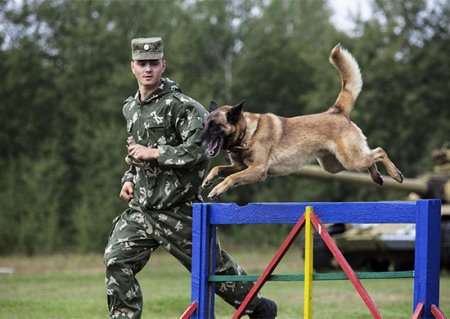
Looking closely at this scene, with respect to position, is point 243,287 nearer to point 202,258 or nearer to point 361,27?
point 202,258

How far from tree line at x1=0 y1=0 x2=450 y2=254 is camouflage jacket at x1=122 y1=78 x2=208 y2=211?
24.4 m

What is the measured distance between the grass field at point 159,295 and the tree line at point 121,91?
419 inches

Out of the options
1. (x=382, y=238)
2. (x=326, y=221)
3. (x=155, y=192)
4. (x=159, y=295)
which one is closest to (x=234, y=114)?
(x=326, y=221)

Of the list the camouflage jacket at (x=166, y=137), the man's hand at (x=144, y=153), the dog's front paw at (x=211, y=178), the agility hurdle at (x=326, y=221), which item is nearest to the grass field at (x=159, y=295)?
the camouflage jacket at (x=166, y=137)

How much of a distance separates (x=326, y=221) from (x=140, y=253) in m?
1.67

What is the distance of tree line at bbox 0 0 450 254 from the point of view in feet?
109

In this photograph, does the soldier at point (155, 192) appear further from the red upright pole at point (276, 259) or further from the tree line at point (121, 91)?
the tree line at point (121, 91)

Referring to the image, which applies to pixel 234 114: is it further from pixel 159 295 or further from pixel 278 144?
pixel 159 295

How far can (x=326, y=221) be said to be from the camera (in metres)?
6.06

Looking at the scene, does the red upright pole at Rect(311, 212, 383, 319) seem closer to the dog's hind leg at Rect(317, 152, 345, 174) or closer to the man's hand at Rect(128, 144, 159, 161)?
the dog's hind leg at Rect(317, 152, 345, 174)

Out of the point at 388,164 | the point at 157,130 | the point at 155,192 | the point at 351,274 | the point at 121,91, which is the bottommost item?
the point at 351,274

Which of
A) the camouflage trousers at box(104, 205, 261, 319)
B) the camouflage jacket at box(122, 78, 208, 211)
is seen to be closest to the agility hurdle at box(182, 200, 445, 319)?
the camouflage trousers at box(104, 205, 261, 319)

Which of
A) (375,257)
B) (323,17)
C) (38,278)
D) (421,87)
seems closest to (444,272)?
(375,257)

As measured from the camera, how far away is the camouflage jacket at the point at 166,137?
7109 millimetres
